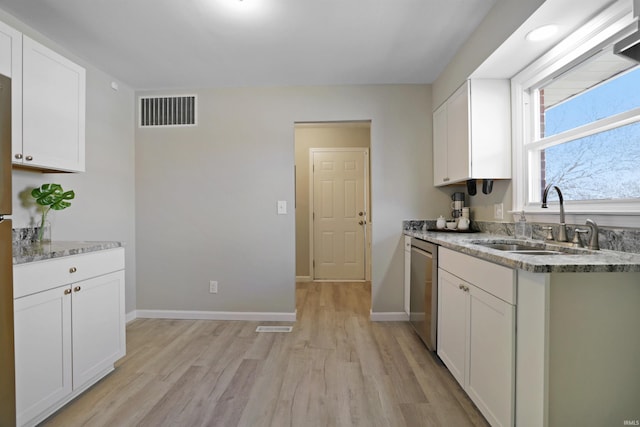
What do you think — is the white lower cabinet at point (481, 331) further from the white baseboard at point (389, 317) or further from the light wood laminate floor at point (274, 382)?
the white baseboard at point (389, 317)

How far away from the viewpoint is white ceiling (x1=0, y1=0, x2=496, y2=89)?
199 cm

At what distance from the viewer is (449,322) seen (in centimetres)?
203

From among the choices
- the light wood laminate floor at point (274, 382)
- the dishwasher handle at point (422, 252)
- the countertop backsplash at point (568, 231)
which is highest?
the countertop backsplash at point (568, 231)

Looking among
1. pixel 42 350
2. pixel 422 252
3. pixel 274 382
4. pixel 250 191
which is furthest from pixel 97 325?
pixel 422 252

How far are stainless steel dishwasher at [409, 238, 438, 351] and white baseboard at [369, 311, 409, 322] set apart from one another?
29 centimetres

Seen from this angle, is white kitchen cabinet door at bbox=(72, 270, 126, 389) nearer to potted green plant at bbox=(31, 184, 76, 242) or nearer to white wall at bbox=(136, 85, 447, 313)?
potted green plant at bbox=(31, 184, 76, 242)

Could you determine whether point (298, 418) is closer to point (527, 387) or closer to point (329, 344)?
point (329, 344)

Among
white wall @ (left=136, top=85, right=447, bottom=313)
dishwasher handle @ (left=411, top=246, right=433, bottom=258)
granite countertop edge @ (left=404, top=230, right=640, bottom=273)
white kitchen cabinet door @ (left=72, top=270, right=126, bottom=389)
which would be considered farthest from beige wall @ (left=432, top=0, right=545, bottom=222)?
white kitchen cabinet door @ (left=72, top=270, right=126, bottom=389)

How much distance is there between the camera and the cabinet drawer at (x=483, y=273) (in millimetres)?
1354

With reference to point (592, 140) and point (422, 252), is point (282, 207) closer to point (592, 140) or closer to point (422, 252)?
point (422, 252)

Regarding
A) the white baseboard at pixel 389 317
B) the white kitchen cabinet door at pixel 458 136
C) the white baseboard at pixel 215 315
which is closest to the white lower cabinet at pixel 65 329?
the white baseboard at pixel 215 315

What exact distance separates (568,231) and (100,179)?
3644 mm

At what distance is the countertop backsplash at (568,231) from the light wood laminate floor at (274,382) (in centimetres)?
106

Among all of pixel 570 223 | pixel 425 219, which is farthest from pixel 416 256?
pixel 570 223
